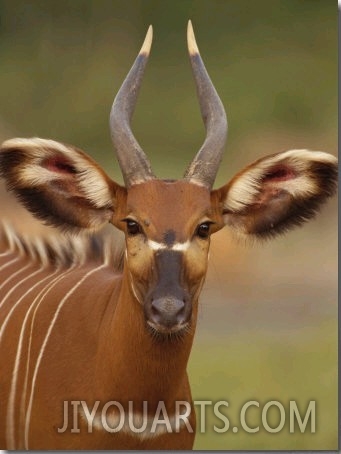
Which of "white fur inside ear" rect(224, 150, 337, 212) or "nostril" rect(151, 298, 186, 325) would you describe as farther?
"white fur inside ear" rect(224, 150, 337, 212)

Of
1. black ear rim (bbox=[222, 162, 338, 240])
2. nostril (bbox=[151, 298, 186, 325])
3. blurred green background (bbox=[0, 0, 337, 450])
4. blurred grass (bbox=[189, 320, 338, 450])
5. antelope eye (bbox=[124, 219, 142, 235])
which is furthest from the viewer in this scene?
blurred green background (bbox=[0, 0, 337, 450])

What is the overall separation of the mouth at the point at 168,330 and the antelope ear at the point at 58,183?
0.52 metres

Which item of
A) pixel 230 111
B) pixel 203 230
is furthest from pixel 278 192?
pixel 230 111

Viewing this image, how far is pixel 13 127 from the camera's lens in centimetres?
802

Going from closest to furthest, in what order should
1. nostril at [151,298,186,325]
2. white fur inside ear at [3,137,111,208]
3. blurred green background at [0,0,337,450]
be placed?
nostril at [151,298,186,325] < white fur inside ear at [3,137,111,208] < blurred green background at [0,0,337,450]

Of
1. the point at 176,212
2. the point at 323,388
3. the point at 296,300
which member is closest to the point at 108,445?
the point at 176,212

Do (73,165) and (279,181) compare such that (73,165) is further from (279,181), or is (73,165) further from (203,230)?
(279,181)

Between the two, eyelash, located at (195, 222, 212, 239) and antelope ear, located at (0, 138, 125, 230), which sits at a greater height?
antelope ear, located at (0, 138, 125, 230)

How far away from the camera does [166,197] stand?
14.4ft

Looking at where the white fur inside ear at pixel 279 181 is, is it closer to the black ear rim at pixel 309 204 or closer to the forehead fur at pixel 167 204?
the black ear rim at pixel 309 204

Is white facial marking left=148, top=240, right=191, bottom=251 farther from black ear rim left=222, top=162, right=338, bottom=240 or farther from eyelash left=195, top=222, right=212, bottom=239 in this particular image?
black ear rim left=222, top=162, right=338, bottom=240

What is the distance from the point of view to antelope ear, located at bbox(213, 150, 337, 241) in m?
4.64

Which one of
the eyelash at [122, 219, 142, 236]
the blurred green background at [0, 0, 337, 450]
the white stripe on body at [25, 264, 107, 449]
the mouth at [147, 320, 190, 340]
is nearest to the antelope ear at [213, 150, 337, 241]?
the eyelash at [122, 219, 142, 236]

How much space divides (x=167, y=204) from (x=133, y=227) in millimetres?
143
